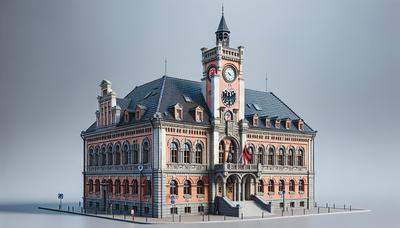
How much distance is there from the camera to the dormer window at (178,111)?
5450cm

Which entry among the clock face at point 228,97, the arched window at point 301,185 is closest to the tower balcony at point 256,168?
the arched window at point 301,185

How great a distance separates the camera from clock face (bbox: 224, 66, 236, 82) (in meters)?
59.8

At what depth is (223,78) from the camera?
195ft

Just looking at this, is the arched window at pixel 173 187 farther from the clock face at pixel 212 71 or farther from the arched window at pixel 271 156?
the arched window at pixel 271 156

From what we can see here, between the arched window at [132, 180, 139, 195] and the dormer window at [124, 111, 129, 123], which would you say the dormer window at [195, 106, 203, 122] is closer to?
the dormer window at [124, 111, 129, 123]

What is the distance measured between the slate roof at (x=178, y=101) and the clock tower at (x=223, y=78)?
5.48ft

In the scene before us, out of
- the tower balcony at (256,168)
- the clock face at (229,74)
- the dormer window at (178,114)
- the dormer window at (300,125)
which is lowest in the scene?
the tower balcony at (256,168)

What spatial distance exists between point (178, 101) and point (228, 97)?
658cm

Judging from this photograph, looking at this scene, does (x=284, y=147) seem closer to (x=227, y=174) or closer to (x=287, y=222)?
(x=227, y=174)

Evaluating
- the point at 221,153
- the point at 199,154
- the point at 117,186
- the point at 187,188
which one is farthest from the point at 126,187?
the point at 221,153

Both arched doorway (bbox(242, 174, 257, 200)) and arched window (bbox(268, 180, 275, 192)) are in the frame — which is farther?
arched window (bbox(268, 180, 275, 192))

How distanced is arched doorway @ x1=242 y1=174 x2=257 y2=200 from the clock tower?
732cm

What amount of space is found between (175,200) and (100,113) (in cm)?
1658

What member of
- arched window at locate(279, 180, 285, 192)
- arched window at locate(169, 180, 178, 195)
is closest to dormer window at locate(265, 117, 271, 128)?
arched window at locate(279, 180, 285, 192)
